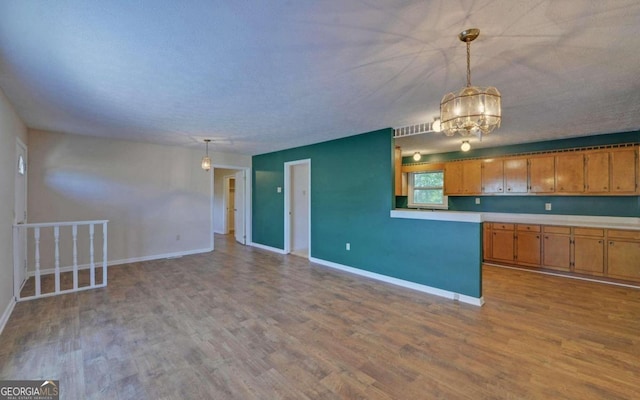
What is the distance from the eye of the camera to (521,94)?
2.83m

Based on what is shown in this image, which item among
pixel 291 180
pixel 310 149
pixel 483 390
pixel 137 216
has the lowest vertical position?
pixel 483 390

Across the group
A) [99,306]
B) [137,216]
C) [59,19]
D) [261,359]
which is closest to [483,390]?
[261,359]

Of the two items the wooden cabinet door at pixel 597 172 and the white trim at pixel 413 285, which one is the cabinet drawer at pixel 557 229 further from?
the white trim at pixel 413 285

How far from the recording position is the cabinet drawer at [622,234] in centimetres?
394

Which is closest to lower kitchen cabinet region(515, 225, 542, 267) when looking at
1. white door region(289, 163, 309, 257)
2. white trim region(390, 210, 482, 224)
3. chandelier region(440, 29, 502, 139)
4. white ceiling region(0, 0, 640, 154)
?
white ceiling region(0, 0, 640, 154)

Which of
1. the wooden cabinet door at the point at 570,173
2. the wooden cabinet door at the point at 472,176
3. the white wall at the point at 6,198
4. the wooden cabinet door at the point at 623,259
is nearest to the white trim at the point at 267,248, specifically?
the white wall at the point at 6,198

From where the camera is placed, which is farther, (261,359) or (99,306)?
(99,306)

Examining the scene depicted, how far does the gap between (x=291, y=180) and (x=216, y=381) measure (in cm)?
466

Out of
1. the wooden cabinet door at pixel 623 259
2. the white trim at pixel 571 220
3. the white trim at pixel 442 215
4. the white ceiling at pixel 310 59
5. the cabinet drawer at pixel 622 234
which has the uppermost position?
the white ceiling at pixel 310 59

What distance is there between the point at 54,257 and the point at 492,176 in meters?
8.01

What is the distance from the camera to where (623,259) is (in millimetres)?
4043

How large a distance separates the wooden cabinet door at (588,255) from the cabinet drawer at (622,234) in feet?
0.46

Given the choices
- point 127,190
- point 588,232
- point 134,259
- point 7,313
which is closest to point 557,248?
point 588,232

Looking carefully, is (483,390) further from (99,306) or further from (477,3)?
(99,306)
